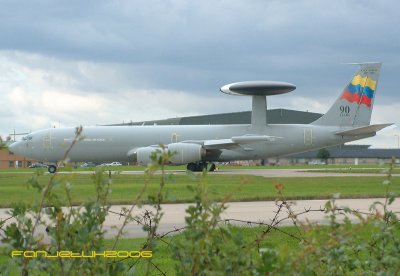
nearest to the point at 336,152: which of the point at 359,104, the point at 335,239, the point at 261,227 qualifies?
the point at 359,104

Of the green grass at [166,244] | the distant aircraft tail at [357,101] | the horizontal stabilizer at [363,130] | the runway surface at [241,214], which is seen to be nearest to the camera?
the green grass at [166,244]

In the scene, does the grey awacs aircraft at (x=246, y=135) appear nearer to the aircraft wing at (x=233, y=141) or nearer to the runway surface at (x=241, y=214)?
the aircraft wing at (x=233, y=141)

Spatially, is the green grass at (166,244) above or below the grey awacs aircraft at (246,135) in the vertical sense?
below

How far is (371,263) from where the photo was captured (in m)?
4.18

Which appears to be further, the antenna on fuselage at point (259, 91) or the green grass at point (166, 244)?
the antenna on fuselage at point (259, 91)

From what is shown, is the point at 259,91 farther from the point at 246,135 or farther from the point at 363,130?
the point at 363,130

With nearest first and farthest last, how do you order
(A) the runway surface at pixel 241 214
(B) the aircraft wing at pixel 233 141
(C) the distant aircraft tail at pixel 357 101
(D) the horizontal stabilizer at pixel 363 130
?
(A) the runway surface at pixel 241 214, (B) the aircraft wing at pixel 233 141, (D) the horizontal stabilizer at pixel 363 130, (C) the distant aircraft tail at pixel 357 101

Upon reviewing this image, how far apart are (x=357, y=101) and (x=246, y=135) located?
875 cm

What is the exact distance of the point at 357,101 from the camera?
45.7m

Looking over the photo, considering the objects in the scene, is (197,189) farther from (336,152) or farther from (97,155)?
(336,152)

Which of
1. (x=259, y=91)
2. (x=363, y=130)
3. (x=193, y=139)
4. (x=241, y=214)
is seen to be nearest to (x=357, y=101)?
(x=363, y=130)

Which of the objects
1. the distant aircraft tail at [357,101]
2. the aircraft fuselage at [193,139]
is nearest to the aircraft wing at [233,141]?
the aircraft fuselage at [193,139]

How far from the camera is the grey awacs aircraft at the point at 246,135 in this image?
146 feet

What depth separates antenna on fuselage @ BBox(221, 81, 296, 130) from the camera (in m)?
45.7
